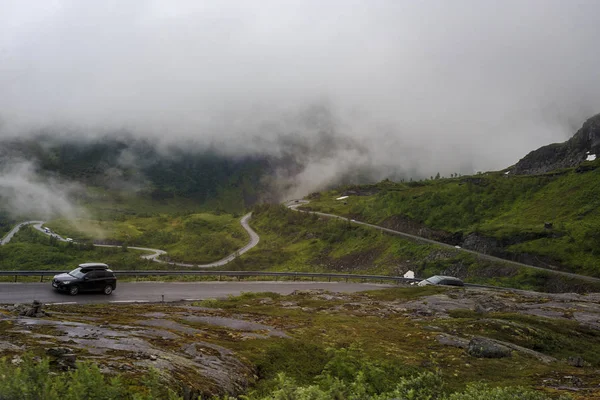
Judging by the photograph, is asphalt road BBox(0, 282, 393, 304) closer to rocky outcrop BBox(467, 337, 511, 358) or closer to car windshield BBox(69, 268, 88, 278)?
car windshield BBox(69, 268, 88, 278)

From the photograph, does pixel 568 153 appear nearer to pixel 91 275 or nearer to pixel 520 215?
pixel 520 215

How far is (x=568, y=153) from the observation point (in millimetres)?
138375

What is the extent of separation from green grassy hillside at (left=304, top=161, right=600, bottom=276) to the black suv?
193ft

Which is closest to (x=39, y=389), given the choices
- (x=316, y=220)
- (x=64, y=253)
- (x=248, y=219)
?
(x=64, y=253)

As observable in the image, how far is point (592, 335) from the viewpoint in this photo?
80.4ft

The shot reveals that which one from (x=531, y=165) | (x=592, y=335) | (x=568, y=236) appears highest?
(x=531, y=165)

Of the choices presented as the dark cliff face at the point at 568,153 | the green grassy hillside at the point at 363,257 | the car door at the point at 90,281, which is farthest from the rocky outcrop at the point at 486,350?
the dark cliff face at the point at 568,153

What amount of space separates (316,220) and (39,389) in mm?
117528

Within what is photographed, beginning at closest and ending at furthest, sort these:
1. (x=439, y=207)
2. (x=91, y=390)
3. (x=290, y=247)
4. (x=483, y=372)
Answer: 1. (x=91, y=390)
2. (x=483, y=372)
3. (x=439, y=207)
4. (x=290, y=247)

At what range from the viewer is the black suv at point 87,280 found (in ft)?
96.7

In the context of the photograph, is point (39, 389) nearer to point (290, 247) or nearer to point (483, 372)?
point (483, 372)

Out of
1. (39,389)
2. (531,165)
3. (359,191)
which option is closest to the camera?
(39,389)

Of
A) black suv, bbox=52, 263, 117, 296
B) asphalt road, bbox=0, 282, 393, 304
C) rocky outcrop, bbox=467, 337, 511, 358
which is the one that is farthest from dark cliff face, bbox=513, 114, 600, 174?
black suv, bbox=52, 263, 117, 296

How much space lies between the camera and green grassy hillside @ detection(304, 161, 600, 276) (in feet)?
196
